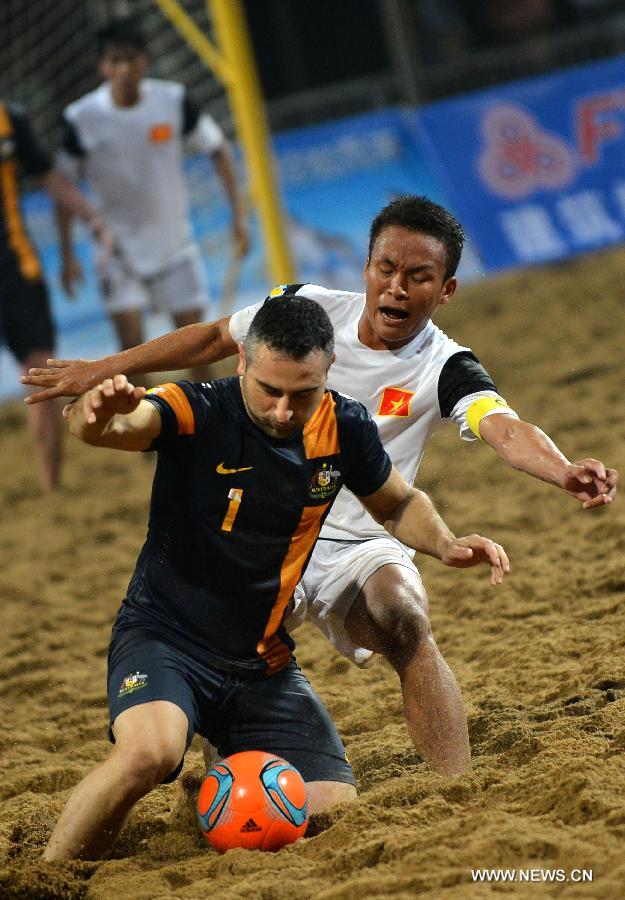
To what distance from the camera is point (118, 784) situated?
3754 mm

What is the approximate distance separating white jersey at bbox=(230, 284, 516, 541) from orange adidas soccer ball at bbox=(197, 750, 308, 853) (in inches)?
44.2

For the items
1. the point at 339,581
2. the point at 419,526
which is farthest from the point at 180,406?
the point at 339,581

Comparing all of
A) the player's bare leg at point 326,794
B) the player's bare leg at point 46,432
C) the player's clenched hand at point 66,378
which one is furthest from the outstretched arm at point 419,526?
the player's bare leg at point 46,432

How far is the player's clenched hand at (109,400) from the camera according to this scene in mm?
3697

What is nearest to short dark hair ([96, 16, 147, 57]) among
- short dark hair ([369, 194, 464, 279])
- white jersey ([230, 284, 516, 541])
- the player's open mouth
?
white jersey ([230, 284, 516, 541])

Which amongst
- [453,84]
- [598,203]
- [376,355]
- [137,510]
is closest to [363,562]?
[376,355]

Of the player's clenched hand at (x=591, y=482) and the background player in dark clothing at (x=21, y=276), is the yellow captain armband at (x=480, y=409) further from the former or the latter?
the background player in dark clothing at (x=21, y=276)

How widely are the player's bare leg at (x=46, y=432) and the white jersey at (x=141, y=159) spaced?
1459 millimetres

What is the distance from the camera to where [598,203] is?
11.8 meters

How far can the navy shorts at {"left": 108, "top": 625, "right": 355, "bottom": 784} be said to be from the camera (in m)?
4.09

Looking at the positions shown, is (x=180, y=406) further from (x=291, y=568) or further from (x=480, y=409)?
(x=480, y=409)

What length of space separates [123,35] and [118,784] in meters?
6.83

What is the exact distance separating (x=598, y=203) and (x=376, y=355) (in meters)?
7.57

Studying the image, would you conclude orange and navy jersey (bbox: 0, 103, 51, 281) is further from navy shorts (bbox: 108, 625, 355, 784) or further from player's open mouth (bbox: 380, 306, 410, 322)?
navy shorts (bbox: 108, 625, 355, 784)
